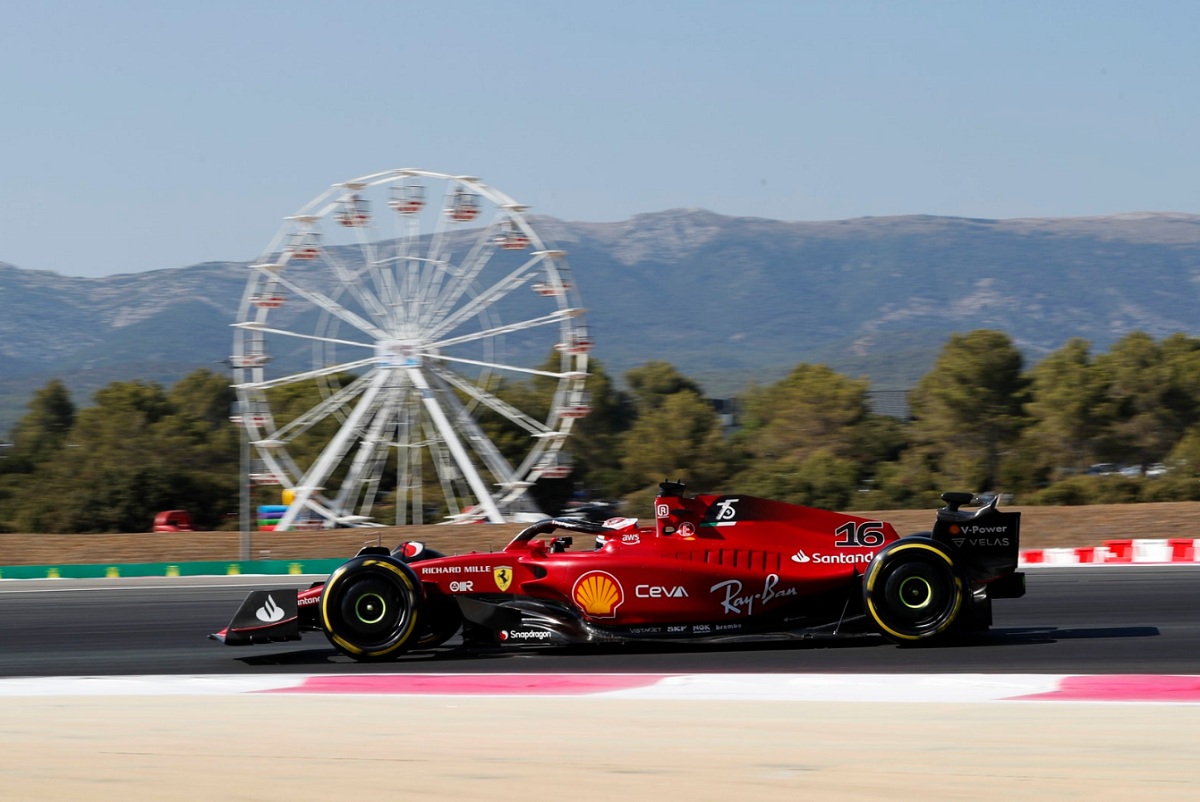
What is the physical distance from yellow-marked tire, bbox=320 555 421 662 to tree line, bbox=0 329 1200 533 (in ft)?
133

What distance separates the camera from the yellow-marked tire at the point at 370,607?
10.8 meters

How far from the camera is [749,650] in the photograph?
35.6 ft

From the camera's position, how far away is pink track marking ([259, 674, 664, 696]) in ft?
30.6

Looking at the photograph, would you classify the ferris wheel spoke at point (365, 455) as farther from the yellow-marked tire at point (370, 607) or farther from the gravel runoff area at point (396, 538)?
the yellow-marked tire at point (370, 607)

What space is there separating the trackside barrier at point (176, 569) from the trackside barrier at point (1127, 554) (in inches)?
514

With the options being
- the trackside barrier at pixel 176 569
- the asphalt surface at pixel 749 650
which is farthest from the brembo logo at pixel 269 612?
the trackside barrier at pixel 176 569

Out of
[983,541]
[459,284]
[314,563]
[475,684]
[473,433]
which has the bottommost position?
[314,563]

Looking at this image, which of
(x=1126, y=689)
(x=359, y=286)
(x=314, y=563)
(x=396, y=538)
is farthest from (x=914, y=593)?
(x=359, y=286)

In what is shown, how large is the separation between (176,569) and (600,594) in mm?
19957

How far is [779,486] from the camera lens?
55.2 metres

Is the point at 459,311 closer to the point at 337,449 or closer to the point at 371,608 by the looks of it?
the point at 337,449

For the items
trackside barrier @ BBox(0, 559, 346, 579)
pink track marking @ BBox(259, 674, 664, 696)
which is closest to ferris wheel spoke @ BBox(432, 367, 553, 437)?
trackside barrier @ BBox(0, 559, 346, 579)

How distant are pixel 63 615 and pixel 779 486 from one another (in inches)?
1583

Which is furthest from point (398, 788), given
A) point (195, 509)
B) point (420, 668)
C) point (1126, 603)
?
point (195, 509)
